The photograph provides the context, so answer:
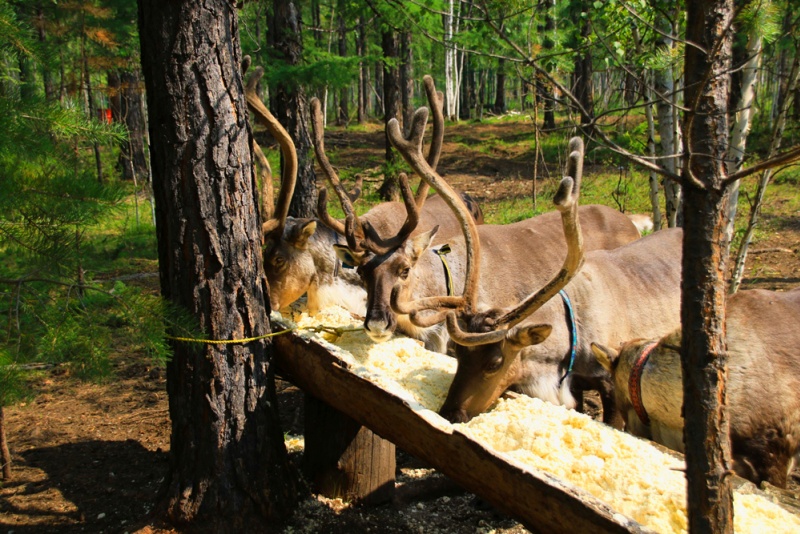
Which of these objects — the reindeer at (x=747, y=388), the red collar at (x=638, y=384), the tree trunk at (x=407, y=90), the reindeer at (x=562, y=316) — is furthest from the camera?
the tree trunk at (x=407, y=90)

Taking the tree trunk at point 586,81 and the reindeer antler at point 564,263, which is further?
the reindeer antler at point 564,263

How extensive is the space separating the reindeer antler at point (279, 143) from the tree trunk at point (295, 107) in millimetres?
2678

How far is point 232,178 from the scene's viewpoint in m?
3.51

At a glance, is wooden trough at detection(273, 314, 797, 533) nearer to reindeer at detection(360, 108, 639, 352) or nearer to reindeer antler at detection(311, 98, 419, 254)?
reindeer at detection(360, 108, 639, 352)

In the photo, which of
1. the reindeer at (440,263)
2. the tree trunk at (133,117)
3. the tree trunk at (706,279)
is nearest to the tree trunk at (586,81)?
the tree trunk at (706,279)

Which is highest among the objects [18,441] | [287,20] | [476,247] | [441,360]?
[287,20]

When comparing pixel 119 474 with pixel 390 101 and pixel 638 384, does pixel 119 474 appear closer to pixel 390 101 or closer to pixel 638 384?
pixel 638 384

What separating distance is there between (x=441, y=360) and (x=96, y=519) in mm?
2056

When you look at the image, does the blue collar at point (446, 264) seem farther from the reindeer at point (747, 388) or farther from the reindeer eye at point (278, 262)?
the reindeer at point (747, 388)

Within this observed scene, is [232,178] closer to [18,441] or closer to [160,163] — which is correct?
[160,163]

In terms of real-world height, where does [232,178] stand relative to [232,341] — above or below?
above

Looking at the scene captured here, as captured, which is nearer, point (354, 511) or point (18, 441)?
point (354, 511)

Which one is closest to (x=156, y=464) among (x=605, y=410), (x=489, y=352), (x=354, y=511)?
(x=354, y=511)

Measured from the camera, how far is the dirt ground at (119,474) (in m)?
3.65
